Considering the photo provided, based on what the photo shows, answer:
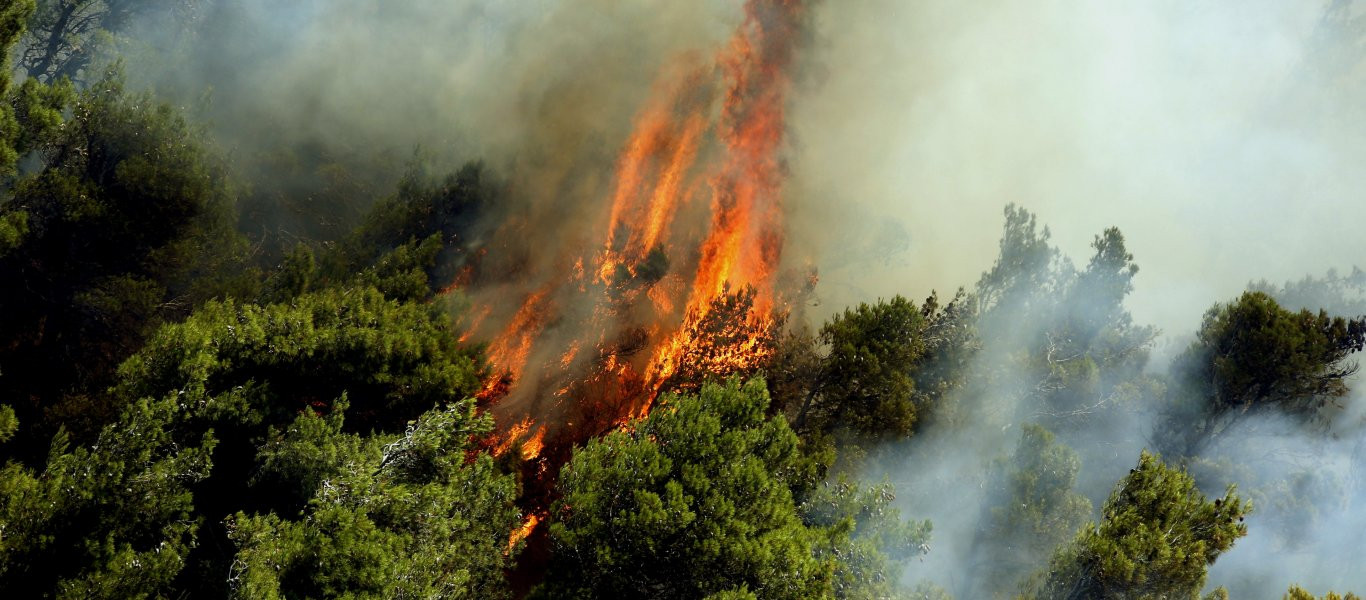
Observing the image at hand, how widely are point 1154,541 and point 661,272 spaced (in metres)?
23.1

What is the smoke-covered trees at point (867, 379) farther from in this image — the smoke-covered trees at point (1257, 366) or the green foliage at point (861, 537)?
the smoke-covered trees at point (1257, 366)

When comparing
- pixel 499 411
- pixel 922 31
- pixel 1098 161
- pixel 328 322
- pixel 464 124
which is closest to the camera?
pixel 328 322

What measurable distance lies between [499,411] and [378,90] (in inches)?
1140

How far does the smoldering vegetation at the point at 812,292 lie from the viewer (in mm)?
22750

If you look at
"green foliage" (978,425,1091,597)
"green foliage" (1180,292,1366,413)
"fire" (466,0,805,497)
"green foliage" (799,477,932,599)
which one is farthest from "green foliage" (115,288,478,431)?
"green foliage" (1180,292,1366,413)

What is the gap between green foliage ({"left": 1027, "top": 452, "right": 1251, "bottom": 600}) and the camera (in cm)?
1922

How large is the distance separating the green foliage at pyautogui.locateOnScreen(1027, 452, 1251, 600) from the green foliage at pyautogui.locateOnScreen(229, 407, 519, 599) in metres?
15.1

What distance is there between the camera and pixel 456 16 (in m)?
53.5

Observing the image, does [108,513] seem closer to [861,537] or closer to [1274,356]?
[861,537]

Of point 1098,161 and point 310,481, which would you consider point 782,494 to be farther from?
point 1098,161

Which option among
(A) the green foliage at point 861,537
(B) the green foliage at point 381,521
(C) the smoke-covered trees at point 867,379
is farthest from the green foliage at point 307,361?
(C) the smoke-covered trees at point 867,379

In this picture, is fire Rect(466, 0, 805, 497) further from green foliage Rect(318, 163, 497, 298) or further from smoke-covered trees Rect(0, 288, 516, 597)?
smoke-covered trees Rect(0, 288, 516, 597)

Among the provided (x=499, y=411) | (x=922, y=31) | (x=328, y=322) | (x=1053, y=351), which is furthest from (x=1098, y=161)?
(x=328, y=322)

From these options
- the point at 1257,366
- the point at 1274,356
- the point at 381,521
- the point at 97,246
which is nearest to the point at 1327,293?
the point at 1257,366
